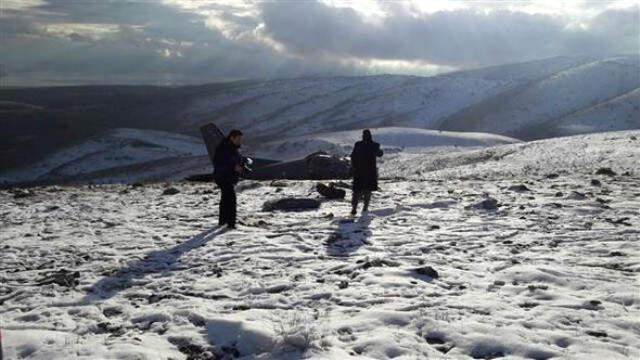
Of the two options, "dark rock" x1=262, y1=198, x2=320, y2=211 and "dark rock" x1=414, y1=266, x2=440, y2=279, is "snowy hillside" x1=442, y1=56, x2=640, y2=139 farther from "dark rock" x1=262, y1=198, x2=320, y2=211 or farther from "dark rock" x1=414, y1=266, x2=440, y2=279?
"dark rock" x1=414, y1=266, x2=440, y2=279

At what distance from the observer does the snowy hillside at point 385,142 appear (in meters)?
75.2

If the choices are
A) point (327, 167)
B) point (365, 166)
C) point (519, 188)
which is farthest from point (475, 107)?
point (365, 166)

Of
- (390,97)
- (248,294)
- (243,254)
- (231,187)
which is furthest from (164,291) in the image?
(390,97)

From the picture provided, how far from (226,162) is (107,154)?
109 metres

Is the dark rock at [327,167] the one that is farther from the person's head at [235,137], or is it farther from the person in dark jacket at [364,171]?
the person's head at [235,137]

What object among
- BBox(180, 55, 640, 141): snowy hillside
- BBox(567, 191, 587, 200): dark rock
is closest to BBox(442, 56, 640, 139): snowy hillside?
BBox(180, 55, 640, 141): snowy hillside

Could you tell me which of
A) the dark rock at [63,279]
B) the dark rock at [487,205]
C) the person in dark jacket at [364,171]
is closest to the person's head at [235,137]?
the person in dark jacket at [364,171]

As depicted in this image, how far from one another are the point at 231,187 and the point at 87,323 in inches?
271

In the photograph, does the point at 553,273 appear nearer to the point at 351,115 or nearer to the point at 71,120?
the point at 351,115

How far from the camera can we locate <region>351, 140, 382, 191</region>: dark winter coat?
17.1 meters

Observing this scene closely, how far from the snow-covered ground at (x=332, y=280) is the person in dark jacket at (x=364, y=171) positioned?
2.06 ft

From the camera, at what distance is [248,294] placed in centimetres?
955

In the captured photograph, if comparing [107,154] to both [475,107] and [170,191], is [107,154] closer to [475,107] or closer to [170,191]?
[170,191]

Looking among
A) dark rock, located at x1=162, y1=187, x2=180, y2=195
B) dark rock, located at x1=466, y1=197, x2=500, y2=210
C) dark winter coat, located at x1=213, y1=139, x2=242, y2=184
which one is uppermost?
dark winter coat, located at x1=213, y1=139, x2=242, y2=184
